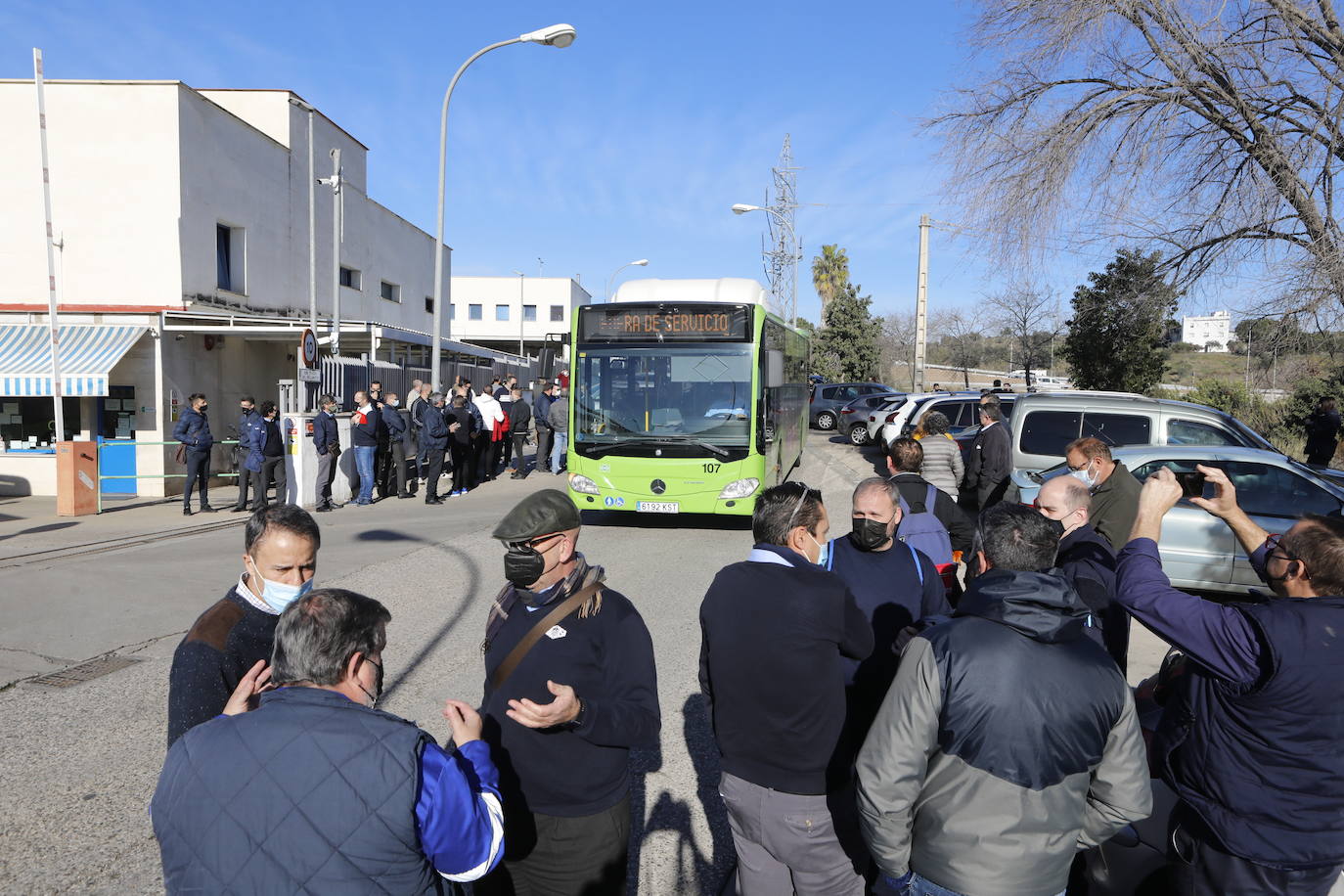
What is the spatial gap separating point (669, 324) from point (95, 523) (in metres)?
9.21

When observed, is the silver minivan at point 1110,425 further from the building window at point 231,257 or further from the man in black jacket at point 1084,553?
the building window at point 231,257

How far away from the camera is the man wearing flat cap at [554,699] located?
2504 millimetres

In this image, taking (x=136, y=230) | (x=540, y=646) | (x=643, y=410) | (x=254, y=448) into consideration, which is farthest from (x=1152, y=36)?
(x=136, y=230)

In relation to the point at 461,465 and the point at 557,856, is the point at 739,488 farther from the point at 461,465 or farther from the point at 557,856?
the point at 557,856

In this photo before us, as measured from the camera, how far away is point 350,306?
2611cm

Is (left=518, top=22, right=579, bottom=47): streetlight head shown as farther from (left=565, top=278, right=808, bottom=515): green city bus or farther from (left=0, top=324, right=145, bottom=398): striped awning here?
(left=0, top=324, right=145, bottom=398): striped awning

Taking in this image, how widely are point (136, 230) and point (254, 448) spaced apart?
7412mm

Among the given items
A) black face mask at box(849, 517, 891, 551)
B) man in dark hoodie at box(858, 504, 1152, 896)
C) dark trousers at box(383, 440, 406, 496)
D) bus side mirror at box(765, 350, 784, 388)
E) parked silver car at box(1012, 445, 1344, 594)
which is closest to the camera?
man in dark hoodie at box(858, 504, 1152, 896)

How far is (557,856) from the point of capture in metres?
2.57

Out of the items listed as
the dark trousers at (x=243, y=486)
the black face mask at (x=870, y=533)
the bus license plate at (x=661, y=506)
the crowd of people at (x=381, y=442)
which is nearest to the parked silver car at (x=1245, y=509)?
the bus license plate at (x=661, y=506)

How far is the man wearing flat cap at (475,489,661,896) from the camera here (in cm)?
250

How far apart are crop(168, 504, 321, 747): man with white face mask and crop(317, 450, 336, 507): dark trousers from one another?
11.4 metres

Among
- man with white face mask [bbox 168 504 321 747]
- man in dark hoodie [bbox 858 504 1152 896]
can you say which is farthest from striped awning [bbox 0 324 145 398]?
man in dark hoodie [bbox 858 504 1152 896]

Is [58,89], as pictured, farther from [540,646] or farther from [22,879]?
[540,646]
